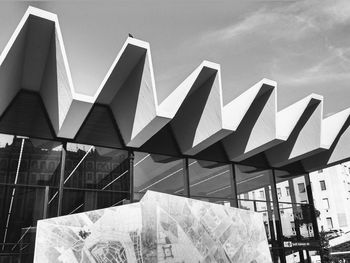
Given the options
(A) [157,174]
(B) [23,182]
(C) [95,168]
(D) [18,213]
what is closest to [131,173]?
(A) [157,174]

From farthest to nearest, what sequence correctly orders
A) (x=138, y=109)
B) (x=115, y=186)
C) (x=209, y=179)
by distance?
1. (x=209, y=179)
2. (x=115, y=186)
3. (x=138, y=109)

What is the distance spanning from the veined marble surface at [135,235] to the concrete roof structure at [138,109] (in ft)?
11.5

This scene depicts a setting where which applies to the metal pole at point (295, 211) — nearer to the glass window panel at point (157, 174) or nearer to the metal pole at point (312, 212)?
the metal pole at point (312, 212)

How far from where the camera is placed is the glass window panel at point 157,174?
1311 cm

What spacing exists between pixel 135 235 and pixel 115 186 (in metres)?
4.63

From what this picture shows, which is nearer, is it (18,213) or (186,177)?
(18,213)

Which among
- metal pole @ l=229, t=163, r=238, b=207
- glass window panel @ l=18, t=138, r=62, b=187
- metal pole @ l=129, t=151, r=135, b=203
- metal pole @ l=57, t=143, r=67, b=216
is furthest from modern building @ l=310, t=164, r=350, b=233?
glass window panel @ l=18, t=138, r=62, b=187

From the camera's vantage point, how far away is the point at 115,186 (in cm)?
1262

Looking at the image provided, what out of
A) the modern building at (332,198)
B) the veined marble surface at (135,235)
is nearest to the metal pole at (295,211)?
the veined marble surface at (135,235)

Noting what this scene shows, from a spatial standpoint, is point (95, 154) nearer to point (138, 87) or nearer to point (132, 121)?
point (132, 121)

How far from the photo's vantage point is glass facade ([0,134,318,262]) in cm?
1086

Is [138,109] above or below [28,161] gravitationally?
above

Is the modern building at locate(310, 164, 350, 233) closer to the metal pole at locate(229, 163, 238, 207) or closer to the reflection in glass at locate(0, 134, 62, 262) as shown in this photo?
the metal pole at locate(229, 163, 238, 207)

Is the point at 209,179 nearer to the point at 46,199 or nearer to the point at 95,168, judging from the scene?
the point at 95,168
